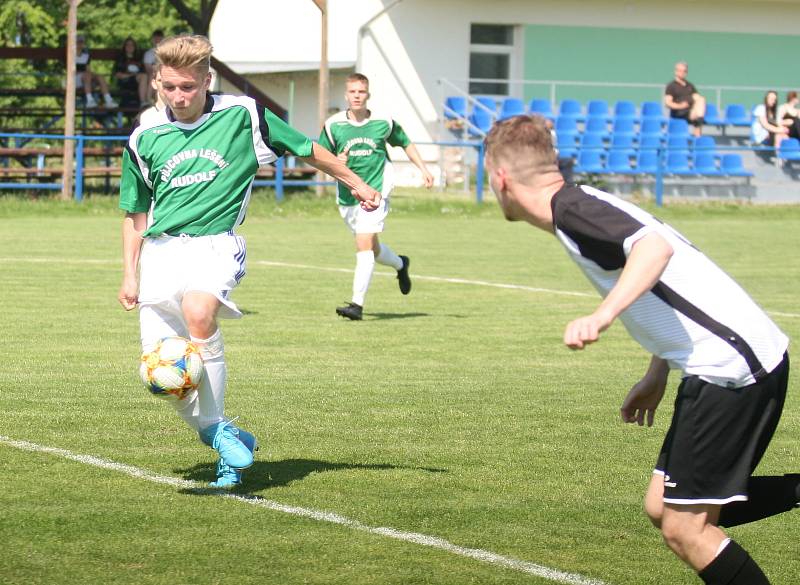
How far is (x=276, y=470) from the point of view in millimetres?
7023

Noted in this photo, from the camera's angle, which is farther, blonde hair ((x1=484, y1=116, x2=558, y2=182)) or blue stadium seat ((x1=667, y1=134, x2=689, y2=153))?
blue stadium seat ((x1=667, y1=134, x2=689, y2=153))

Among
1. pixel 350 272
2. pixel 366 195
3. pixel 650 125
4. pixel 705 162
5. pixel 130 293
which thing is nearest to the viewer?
pixel 130 293

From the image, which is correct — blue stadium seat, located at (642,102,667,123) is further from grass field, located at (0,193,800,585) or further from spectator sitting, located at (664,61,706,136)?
grass field, located at (0,193,800,585)

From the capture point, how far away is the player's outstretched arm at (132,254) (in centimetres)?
674

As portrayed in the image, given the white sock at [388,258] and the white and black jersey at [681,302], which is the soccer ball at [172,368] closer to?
the white and black jersey at [681,302]

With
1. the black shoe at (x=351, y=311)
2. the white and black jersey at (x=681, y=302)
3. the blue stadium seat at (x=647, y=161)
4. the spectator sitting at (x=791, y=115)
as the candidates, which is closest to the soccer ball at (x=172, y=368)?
the white and black jersey at (x=681, y=302)

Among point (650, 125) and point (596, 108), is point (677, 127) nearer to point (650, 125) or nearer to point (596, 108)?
point (650, 125)

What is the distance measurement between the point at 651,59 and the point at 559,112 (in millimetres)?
6757

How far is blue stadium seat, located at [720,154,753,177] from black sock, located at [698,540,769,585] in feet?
102

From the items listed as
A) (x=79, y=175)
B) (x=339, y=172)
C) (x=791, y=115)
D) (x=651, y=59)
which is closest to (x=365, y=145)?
(x=339, y=172)

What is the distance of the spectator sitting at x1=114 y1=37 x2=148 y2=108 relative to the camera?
30.8 m

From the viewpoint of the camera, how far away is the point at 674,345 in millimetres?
4559

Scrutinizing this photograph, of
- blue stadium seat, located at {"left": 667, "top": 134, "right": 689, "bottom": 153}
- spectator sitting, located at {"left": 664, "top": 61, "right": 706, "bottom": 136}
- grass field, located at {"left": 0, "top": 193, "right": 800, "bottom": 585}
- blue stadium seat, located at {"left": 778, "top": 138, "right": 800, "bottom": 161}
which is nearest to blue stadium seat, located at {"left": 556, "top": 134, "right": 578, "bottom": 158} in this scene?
blue stadium seat, located at {"left": 667, "top": 134, "right": 689, "bottom": 153}

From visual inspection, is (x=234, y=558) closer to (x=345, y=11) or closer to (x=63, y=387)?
(x=63, y=387)
